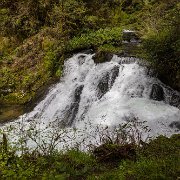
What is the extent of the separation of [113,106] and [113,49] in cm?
336

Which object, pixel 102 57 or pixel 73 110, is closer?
pixel 73 110

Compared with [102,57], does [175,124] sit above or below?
below

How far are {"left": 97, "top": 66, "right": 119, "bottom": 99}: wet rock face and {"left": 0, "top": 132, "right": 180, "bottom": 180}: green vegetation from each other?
19.5ft

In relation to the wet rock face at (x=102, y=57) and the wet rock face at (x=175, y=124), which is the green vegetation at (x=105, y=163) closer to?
the wet rock face at (x=175, y=124)

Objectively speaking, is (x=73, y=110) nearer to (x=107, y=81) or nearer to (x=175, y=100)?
(x=107, y=81)

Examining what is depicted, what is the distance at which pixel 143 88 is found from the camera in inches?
509

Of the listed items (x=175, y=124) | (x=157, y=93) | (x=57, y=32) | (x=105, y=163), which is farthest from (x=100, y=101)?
(x=105, y=163)

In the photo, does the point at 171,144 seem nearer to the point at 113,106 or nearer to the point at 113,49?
the point at 113,106

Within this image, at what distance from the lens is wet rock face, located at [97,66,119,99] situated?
13.7 meters

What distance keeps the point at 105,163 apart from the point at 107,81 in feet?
22.6

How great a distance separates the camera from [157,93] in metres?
12.7

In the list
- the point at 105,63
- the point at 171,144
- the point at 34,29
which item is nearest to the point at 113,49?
the point at 105,63

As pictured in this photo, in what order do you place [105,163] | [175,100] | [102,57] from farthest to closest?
[102,57] → [175,100] → [105,163]

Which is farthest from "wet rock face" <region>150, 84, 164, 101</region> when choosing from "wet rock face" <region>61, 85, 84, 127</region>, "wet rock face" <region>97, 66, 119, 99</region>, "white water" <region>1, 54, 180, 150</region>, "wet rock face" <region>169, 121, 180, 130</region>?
"wet rock face" <region>61, 85, 84, 127</region>
